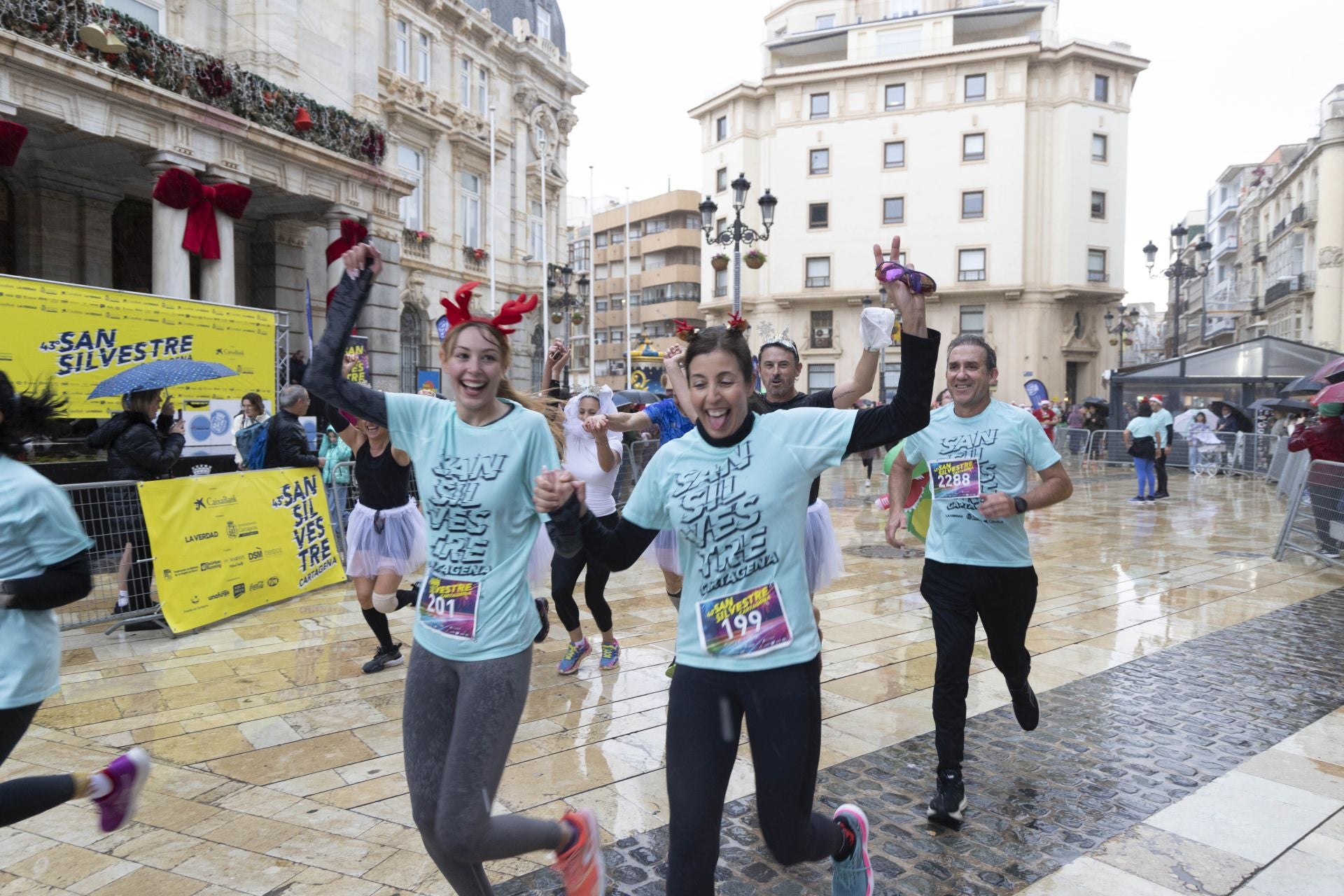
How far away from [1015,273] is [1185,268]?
16.0 meters

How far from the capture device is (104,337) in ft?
34.5

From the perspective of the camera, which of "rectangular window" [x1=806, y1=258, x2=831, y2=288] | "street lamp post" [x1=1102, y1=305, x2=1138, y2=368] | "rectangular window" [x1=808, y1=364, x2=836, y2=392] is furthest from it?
"rectangular window" [x1=808, y1=364, x2=836, y2=392]

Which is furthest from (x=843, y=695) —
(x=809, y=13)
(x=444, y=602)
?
(x=809, y=13)

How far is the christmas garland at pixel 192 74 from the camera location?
1245 cm

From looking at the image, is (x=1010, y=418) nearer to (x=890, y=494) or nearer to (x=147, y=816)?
(x=890, y=494)

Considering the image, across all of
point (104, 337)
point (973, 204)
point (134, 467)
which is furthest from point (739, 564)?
point (973, 204)

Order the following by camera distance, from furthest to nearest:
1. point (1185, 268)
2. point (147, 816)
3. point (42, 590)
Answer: point (1185, 268)
point (147, 816)
point (42, 590)

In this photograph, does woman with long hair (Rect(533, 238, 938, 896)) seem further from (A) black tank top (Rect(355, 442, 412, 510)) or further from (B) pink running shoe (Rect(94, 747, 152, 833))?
(A) black tank top (Rect(355, 442, 412, 510))

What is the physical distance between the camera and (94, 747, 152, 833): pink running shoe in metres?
3.21

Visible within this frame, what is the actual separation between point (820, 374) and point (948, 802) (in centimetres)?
4302

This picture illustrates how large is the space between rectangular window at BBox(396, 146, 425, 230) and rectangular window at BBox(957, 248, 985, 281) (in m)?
26.6

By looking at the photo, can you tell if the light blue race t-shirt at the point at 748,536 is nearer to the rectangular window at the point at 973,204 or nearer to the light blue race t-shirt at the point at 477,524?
the light blue race t-shirt at the point at 477,524

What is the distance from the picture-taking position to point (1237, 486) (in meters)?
19.8

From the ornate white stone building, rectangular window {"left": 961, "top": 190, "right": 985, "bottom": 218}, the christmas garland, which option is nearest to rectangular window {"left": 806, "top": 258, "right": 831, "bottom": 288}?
rectangular window {"left": 961, "top": 190, "right": 985, "bottom": 218}
